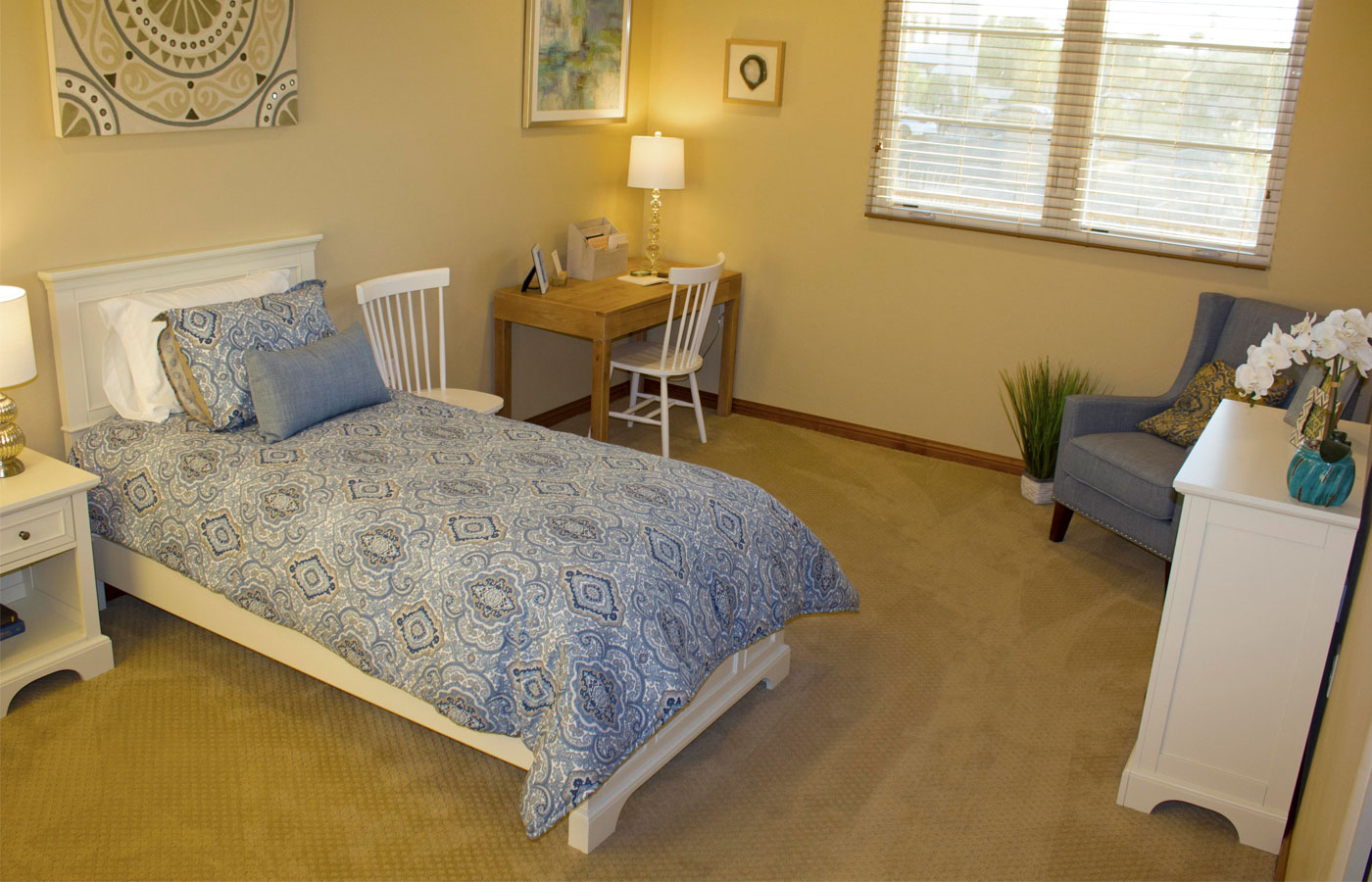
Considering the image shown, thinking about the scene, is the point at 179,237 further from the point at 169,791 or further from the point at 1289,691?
the point at 1289,691

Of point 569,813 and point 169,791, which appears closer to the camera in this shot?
point 569,813

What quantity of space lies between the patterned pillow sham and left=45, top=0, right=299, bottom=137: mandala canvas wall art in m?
3.27

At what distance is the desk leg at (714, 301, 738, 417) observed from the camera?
549 cm

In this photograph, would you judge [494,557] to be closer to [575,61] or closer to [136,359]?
[136,359]

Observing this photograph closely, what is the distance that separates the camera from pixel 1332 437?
245 cm

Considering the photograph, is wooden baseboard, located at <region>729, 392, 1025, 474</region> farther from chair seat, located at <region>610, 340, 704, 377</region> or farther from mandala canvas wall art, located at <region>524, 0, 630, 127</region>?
mandala canvas wall art, located at <region>524, 0, 630, 127</region>

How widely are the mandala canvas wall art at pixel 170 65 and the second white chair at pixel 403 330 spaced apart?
65 centimetres

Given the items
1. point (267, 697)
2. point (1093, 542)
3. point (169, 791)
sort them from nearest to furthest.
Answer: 1. point (169, 791)
2. point (267, 697)
3. point (1093, 542)

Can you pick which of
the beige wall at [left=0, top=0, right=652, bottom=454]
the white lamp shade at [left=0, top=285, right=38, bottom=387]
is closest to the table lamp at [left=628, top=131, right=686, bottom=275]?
the beige wall at [left=0, top=0, right=652, bottom=454]

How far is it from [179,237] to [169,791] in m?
1.74

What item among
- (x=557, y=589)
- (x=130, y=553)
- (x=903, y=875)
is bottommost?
(x=903, y=875)

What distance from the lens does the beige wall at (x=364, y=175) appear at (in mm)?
3135

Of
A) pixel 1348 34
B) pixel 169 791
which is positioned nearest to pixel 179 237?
pixel 169 791

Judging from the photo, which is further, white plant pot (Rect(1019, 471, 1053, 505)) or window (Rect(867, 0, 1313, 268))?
white plant pot (Rect(1019, 471, 1053, 505))
